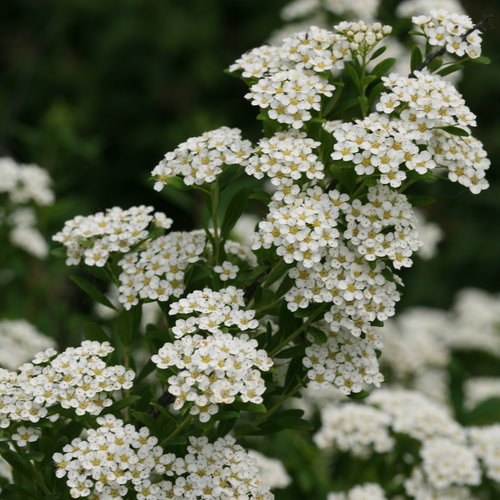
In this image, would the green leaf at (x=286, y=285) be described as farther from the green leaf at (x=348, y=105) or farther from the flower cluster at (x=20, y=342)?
the flower cluster at (x=20, y=342)

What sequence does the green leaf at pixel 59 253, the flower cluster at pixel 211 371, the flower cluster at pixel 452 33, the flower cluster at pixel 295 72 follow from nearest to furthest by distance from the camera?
the flower cluster at pixel 211 371 < the flower cluster at pixel 295 72 < the flower cluster at pixel 452 33 < the green leaf at pixel 59 253

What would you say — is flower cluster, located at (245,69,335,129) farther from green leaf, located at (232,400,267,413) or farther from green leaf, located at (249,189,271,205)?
green leaf, located at (232,400,267,413)

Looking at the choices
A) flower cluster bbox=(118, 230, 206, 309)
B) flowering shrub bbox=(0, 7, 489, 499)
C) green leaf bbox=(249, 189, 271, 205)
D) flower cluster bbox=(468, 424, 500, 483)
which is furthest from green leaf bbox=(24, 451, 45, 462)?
flower cluster bbox=(468, 424, 500, 483)

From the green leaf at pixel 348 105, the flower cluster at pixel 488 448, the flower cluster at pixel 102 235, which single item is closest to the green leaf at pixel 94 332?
the flower cluster at pixel 102 235

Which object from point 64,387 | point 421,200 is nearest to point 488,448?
point 421,200

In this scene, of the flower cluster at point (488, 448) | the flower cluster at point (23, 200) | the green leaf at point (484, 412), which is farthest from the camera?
the flower cluster at point (23, 200)

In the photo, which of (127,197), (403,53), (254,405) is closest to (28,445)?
(254,405)

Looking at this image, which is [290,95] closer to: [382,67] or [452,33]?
[382,67]

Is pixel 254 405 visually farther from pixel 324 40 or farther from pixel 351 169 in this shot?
pixel 324 40
